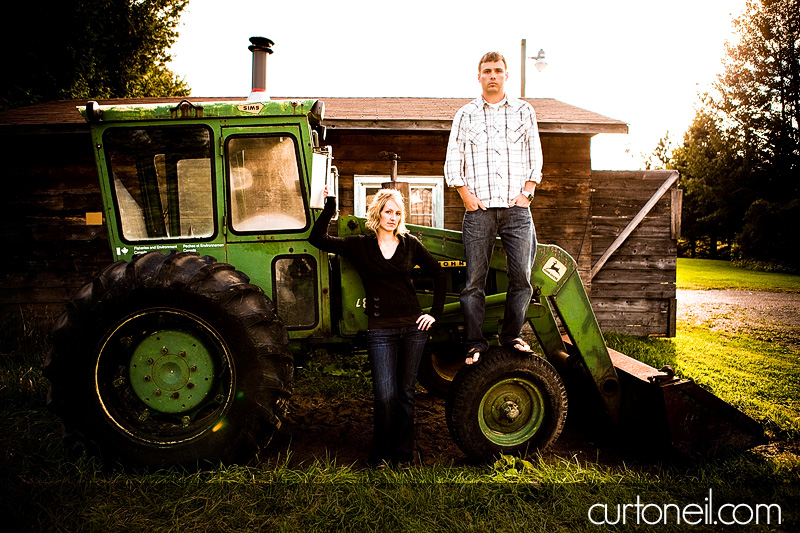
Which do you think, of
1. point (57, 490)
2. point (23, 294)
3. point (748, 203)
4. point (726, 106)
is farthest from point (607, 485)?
point (726, 106)

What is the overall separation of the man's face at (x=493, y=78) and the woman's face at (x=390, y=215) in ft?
3.32

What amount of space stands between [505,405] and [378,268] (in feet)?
4.25

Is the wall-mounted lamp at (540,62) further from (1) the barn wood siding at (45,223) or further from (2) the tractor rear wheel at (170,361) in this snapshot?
(2) the tractor rear wheel at (170,361)

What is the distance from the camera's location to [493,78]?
3346 millimetres

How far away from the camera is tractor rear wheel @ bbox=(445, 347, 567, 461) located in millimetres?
3334

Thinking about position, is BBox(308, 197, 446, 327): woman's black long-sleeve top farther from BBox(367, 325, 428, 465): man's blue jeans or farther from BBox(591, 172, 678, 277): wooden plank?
BBox(591, 172, 678, 277): wooden plank

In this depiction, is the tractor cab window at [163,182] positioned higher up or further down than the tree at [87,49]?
further down

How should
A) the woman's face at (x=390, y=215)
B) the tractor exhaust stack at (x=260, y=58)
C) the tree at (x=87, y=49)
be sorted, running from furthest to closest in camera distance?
1. the tree at (x=87, y=49)
2. the tractor exhaust stack at (x=260, y=58)
3. the woman's face at (x=390, y=215)

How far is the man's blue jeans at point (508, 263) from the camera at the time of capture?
3395mm

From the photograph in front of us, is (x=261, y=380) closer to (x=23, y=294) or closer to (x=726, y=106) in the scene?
(x=23, y=294)

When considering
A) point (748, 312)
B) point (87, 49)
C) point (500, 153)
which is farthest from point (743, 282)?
point (87, 49)

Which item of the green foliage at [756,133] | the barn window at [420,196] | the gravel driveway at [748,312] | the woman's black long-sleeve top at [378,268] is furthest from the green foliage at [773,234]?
the woman's black long-sleeve top at [378,268]

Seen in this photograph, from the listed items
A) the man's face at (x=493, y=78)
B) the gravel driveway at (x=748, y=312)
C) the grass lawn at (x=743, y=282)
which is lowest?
the gravel driveway at (x=748, y=312)

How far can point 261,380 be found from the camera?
3.13 metres
